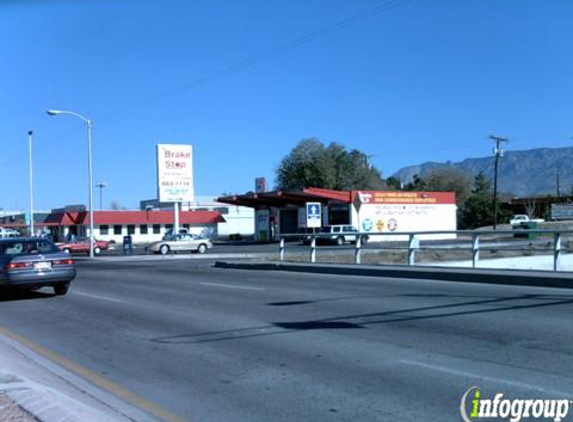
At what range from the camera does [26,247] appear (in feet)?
55.9

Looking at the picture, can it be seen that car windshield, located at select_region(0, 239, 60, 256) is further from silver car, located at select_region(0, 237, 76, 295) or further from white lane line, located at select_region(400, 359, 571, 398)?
white lane line, located at select_region(400, 359, 571, 398)

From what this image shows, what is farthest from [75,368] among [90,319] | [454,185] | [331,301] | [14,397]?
[454,185]

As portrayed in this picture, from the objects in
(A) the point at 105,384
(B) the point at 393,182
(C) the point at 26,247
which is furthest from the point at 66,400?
(B) the point at 393,182

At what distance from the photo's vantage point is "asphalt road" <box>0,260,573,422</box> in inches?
261

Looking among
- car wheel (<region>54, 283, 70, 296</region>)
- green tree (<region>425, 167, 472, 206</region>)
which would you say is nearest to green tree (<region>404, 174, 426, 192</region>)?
green tree (<region>425, 167, 472, 206</region>)

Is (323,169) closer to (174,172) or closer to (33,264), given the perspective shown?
(174,172)

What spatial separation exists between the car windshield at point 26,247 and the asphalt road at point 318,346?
1.20m

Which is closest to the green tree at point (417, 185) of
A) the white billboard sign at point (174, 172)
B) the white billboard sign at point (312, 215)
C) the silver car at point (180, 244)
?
the white billboard sign at point (174, 172)

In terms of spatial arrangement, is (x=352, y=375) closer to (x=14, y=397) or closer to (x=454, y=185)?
(x=14, y=397)

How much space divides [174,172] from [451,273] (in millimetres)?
40230

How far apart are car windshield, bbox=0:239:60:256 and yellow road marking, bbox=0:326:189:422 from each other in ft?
20.9

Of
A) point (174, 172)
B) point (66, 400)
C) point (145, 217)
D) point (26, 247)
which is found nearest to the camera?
point (66, 400)

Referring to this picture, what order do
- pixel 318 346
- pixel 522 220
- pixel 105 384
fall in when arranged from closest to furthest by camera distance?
pixel 105 384
pixel 318 346
pixel 522 220

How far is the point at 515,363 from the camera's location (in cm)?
780
